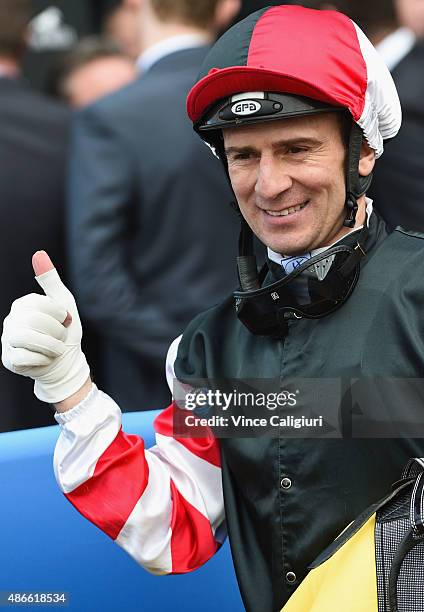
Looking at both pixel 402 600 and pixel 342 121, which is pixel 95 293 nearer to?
pixel 342 121

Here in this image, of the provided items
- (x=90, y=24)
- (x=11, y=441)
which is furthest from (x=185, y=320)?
(x=90, y=24)

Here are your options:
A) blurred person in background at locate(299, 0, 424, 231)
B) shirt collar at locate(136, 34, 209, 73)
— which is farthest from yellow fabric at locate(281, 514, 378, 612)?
shirt collar at locate(136, 34, 209, 73)

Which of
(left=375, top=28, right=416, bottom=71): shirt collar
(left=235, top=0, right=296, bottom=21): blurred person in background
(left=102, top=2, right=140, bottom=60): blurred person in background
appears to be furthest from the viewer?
(left=102, top=2, right=140, bottom=60): blurred person in background

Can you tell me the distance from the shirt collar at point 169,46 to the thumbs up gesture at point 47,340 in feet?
6.14

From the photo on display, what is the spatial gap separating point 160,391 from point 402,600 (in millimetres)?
2097

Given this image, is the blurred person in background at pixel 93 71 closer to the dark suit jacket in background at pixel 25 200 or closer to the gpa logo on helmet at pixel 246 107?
the dark suit jacket in background at pixel 25 200

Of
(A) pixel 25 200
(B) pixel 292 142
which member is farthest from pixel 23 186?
(B) pixel 292 142

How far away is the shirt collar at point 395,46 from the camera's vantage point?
4141 millimetres

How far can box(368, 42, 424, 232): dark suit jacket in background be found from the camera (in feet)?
13.3

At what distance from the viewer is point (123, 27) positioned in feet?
24.3

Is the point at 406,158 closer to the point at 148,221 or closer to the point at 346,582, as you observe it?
the point at 148,221

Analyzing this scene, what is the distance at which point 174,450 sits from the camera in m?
2.62

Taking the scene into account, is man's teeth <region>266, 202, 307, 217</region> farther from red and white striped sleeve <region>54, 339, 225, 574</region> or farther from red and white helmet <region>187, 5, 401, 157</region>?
red and white striped sleeve <region>54, 339, 225, 574</region>

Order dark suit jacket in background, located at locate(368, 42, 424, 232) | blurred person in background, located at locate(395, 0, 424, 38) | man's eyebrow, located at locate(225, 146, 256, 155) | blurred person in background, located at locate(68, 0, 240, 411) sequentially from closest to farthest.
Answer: man's eyebrow, located at locate(225, 146, 256, 155) → blurred person in background, located at locate(68, 0, 240, 411) → dark suit jacket in background, located at locate(368, 42, 424, 232) → blurred person in background, located at locate(395, 0, 424, 38)
